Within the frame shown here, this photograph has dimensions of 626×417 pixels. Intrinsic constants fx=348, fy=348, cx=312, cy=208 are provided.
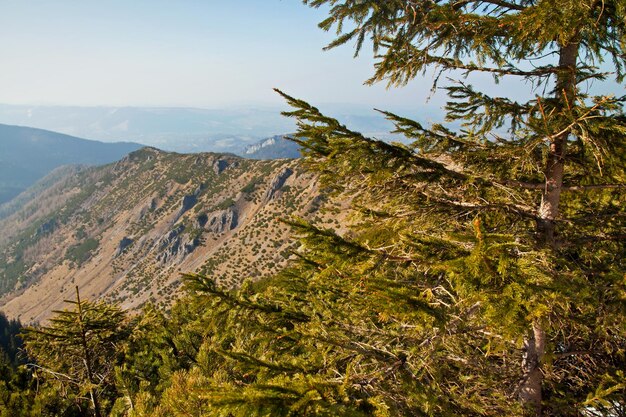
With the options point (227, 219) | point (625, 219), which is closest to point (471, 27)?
point (625, 219)

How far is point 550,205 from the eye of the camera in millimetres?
4766

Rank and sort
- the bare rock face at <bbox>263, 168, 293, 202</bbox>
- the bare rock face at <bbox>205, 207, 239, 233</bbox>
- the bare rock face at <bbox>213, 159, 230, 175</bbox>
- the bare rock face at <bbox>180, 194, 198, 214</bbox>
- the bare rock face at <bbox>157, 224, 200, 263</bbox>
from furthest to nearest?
the bare rock face at <bbox>213, 159, 230, 175</bbox> < the bare rock face at <bbox>180, 194, 198, 214</bbox> < the bare rock face at <bbox>157, 224, 200, 263</bbox> < the bare rock face at <bbox>205, 207, 239, 233</bbox> < the bare rock face at <bbox>263, 168, 293, 202</bbox>

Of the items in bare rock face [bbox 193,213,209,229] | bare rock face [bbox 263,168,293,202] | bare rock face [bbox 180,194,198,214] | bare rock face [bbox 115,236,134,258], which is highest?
bare rock face [bbox 263,168,293,202]

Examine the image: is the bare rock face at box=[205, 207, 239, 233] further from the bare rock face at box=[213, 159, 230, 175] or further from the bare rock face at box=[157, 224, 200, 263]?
the bare rock face at box=[213, 159, 230, 175]

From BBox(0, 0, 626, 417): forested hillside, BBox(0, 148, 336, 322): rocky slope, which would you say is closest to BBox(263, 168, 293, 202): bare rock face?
BBox(0, 148, 336, 322): rocky slope

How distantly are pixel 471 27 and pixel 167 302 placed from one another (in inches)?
4999

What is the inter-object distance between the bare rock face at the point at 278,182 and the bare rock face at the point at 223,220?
1722 centimetres

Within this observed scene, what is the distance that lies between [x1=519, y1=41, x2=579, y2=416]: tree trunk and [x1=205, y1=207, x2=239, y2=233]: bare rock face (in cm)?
15025

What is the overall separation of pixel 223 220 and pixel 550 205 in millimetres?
155600

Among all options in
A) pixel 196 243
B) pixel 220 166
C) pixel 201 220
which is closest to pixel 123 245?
pixel 201 220

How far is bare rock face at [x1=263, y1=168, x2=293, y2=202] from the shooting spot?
14500 centimetres

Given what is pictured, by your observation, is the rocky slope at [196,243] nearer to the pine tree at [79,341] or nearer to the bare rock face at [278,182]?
the bare rock face at [278,182]

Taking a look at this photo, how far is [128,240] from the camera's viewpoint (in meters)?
188

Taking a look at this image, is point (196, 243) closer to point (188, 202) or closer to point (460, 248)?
point (188, 202)
